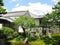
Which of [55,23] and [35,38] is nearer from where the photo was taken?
[35,38]

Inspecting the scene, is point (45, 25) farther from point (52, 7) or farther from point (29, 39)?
point (29, 39)

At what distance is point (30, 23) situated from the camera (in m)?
16.6

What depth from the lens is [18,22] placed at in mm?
16453

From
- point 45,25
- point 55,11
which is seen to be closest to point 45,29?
point 45,25

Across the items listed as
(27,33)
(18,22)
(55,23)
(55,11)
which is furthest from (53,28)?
(18,22)

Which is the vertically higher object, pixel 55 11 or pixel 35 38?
pixel 55 11

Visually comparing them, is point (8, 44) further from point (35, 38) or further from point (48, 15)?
point (48, 15)

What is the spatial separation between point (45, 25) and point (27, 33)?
3.87 metres

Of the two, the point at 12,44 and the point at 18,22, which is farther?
the point at 18,22

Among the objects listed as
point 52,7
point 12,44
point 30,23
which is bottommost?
point 12,44

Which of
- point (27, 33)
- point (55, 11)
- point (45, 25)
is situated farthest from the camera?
point (45, 25)

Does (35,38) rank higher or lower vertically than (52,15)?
lower

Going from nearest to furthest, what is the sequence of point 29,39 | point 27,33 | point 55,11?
point 29,39
point 27,33
point 55,11

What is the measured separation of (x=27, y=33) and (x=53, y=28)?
3969 millimetres
